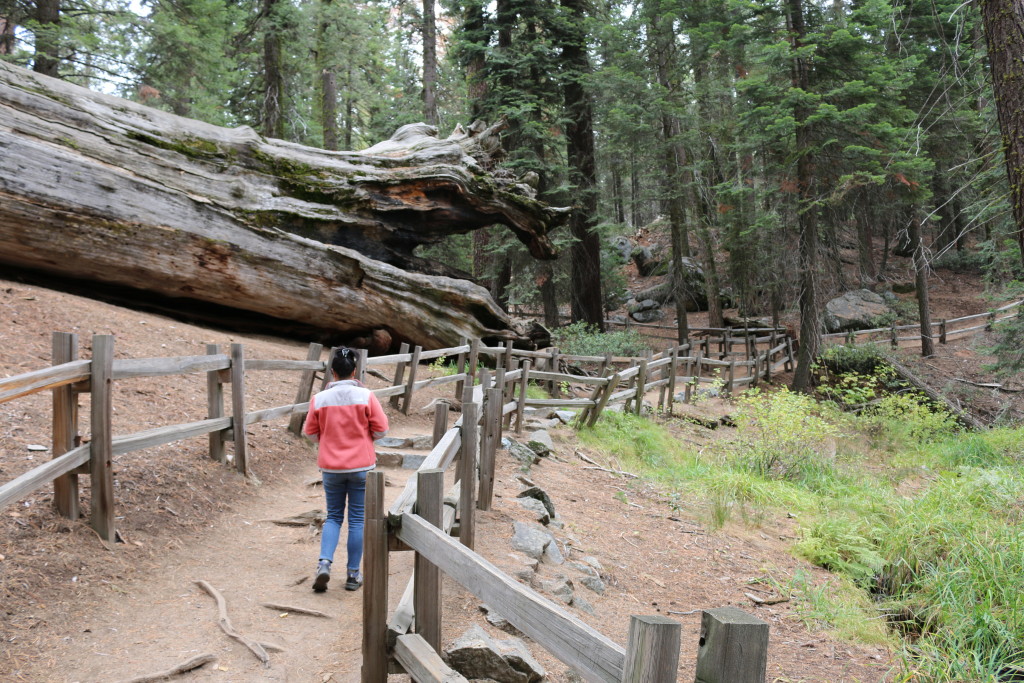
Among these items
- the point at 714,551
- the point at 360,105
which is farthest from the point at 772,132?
the point at 360,105

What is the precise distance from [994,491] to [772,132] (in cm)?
1241

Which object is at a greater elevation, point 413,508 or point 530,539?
point 413,508

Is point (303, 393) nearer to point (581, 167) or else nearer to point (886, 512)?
point (886, 512)

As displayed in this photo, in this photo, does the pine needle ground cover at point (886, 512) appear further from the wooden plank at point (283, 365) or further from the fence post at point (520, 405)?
the wooden plank at point (283, 365)

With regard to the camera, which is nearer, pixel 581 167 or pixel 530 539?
pixel 530 539

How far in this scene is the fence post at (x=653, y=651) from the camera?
5.09 feet

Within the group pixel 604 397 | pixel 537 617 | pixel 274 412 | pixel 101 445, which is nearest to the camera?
pixel 537 617

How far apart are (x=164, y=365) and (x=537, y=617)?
15.2 ft

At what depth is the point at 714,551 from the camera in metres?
6.73

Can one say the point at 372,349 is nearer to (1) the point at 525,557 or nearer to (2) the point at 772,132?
(1) the point at 525,557

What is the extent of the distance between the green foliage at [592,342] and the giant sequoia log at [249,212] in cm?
414

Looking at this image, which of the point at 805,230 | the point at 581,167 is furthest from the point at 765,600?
the point at 581,167

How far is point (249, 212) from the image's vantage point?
11.0m

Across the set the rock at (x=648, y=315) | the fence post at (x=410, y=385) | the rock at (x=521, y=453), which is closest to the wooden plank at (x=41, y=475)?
the rock at (x=521, y=453)
